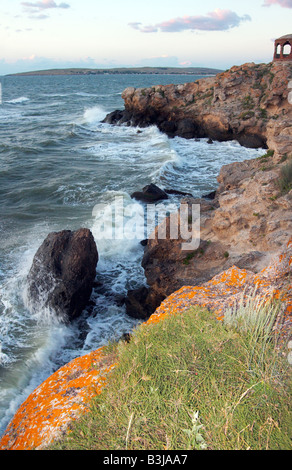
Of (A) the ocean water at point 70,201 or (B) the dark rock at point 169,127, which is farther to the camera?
(B) the dark rock at point 169,127

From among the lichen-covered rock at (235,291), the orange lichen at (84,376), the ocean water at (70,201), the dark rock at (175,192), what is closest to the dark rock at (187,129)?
the ocean water at (70,201)

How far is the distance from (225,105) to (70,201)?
18203 mm

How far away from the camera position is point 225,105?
28281 millimetres

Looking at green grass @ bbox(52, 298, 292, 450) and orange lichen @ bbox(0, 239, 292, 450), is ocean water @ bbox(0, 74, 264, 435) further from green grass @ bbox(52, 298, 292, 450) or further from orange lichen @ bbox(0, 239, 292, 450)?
green grass @ bbox(52, 298, 292, 450)

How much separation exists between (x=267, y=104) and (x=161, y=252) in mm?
22427

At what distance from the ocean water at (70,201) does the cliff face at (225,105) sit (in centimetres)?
157

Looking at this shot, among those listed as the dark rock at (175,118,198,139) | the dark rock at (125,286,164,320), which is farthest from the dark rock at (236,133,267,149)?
the dark rock at (125,286,164,320)

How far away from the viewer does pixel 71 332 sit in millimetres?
8008

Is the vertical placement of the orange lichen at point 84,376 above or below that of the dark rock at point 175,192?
above

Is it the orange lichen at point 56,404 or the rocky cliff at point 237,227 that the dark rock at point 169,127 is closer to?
the rocky cliff at point 237,227

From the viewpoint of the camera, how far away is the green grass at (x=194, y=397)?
2371 mm

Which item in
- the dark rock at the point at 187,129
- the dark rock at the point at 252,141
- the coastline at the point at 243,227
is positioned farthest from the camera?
the dark rock at the point at 187,129

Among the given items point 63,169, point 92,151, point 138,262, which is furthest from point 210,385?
point 92,151

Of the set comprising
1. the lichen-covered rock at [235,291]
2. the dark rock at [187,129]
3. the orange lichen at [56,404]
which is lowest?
the orange lichen at [56,404]
